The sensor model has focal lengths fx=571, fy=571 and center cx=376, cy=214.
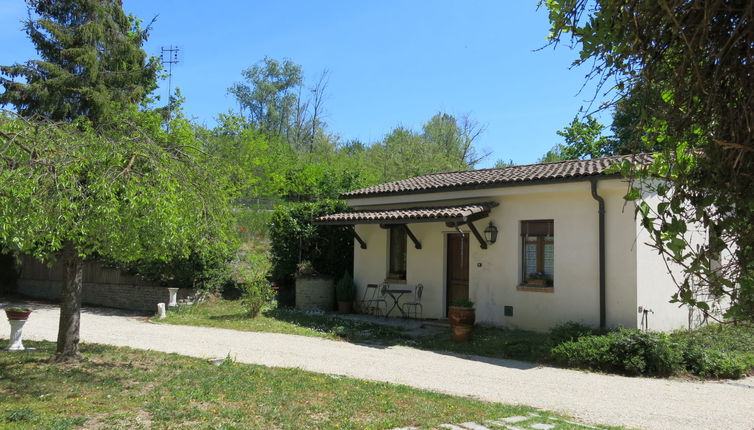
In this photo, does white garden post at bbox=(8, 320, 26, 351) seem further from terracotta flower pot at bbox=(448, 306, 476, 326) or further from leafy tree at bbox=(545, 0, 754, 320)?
leafy tree at bbox=(545, 0, 754, 320)

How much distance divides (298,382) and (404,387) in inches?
57.7

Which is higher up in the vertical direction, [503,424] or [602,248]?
[602,248]

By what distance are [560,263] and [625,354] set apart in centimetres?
316

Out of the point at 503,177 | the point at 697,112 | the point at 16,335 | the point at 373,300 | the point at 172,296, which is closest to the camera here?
the point at 697,112

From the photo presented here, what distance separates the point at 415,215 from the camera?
13984 mm

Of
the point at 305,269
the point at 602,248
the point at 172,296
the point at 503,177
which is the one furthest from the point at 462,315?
the point at 172,296

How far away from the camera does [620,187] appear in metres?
11.9

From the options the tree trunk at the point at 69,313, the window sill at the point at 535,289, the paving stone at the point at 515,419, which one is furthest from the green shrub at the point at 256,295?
the paving stone at the point at 515,419

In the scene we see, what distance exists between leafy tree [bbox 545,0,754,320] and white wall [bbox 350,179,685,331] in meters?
9.48

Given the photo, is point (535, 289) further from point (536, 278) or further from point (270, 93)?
point (270, 93)

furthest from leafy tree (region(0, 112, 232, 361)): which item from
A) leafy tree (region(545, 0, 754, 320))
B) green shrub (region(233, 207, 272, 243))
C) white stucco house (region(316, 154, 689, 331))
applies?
green shrub (region(233, 207, 272, 243))

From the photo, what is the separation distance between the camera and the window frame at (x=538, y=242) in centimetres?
1306

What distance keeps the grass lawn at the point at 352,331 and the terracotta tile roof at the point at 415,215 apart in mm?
2629

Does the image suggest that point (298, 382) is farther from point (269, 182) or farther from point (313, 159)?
point (313, 159)
